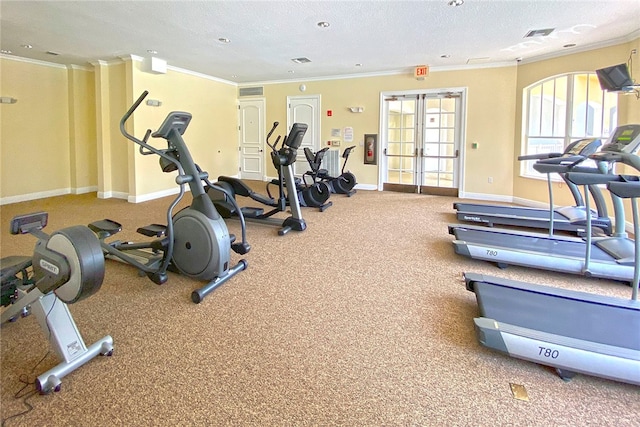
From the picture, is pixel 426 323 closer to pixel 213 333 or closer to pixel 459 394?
pixel 459 394

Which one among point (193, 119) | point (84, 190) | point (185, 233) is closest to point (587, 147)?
point (185, 233)

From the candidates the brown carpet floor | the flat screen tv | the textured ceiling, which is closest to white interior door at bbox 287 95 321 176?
the textured ceiling

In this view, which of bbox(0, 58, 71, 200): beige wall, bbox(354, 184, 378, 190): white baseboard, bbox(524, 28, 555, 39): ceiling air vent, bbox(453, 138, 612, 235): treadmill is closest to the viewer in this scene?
bbox(453, 138, 612, 235): treadmill

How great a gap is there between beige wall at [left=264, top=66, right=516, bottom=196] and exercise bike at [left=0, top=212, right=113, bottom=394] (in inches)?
295

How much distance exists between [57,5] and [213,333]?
14.2 ft

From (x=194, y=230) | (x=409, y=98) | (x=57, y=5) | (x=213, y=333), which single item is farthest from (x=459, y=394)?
Answer: (x=409, y=98)

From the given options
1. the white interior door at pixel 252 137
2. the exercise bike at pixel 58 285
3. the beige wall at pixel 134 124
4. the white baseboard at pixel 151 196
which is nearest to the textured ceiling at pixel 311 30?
the beige wall at pixel 134 124

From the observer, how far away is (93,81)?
317 inches

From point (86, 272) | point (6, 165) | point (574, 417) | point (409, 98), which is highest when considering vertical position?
point (409, 98)

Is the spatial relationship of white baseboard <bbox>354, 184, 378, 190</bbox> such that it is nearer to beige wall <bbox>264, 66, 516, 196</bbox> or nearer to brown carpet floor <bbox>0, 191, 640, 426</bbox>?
beige wall <bbox>264, 66, 516, 196</bbox>

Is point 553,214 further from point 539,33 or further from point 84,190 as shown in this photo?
point 84,190

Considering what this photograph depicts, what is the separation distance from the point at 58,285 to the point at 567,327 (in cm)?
285

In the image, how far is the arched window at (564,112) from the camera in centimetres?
600

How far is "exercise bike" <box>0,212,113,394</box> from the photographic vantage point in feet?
6.12
